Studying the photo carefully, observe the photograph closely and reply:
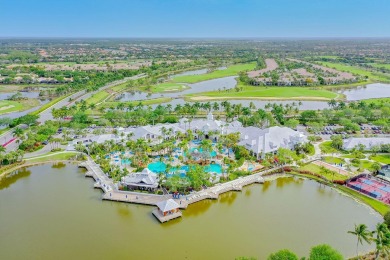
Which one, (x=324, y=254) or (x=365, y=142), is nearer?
(x=324, y=254)

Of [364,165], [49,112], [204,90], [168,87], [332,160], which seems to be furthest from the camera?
[168,87]

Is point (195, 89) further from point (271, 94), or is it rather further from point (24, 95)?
point (24, 95)

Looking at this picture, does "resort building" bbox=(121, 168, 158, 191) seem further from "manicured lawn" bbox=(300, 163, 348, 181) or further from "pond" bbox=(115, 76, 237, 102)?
"pond" bbox=(115, 76, 237, 102)

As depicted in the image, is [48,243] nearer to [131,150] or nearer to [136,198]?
[136,198]

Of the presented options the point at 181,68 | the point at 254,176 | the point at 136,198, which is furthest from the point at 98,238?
the point at 181,68

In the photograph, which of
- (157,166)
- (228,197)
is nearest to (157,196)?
(228,197)

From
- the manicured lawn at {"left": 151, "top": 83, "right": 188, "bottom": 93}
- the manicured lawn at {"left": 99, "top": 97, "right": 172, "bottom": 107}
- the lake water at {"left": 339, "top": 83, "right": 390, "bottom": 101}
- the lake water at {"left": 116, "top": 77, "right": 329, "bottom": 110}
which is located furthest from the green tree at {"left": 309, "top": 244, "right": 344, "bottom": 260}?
the manicured lawn at {"left": 151, "top": 83, "right": 188, "bottom": 93}

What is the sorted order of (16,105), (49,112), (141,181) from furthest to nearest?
(16,105)
(49,112)
(141,181)
